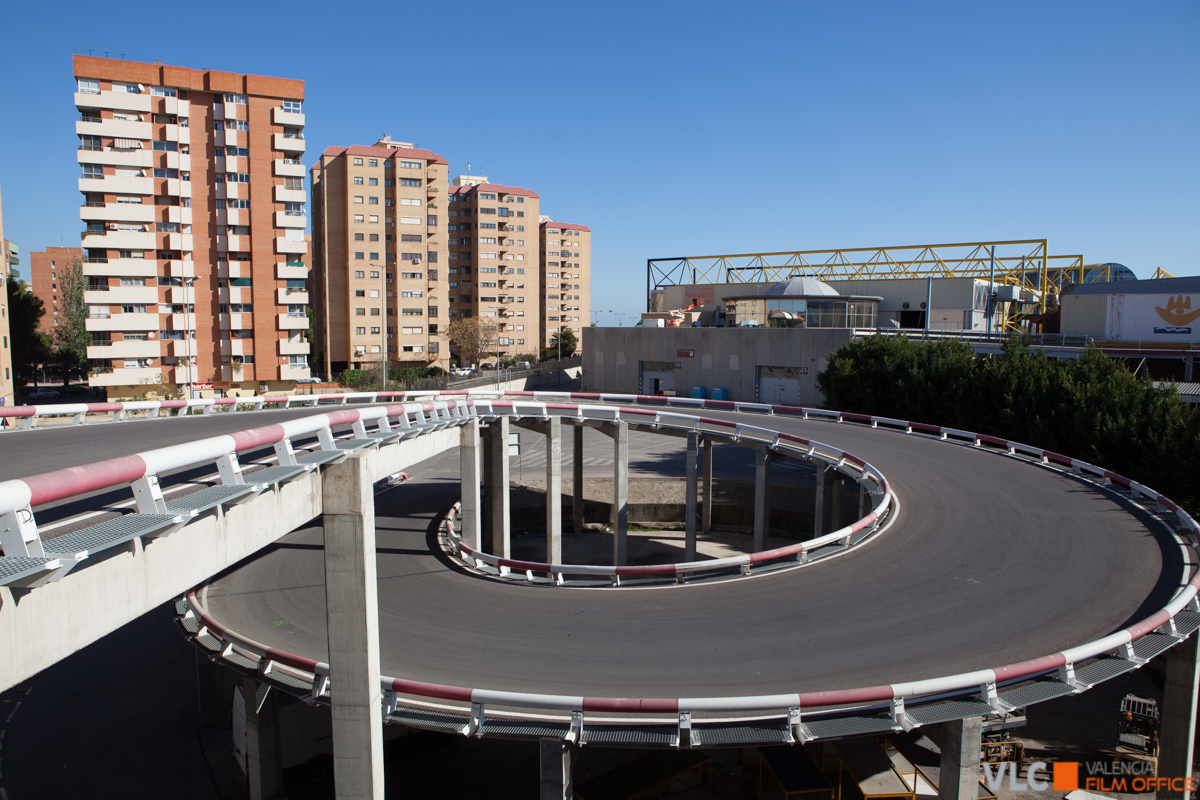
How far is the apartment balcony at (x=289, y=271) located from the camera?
189 feet

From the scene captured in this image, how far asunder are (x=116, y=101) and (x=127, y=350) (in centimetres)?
1813

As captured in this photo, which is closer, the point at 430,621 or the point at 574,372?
the point at 430,621

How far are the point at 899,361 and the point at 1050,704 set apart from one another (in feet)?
59.0

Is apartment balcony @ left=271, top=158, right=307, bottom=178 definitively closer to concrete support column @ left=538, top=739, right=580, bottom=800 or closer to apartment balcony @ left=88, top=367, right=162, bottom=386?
apartment balcony @ left=88, top=367, right=162, bottom=386

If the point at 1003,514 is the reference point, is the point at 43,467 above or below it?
above

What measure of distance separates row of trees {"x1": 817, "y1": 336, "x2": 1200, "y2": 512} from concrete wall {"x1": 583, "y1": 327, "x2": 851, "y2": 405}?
34.0 feet

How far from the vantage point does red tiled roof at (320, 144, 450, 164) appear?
7338 cm

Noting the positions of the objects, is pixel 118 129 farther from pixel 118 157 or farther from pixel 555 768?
pixel 555 768

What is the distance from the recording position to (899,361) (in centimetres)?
3212

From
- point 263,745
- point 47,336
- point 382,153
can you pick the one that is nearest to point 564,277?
point 382,153

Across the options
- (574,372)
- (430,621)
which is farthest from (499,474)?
(574,372)

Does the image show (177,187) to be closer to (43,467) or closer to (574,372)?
(574,372)

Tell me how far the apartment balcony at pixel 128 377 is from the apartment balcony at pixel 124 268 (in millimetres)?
7120

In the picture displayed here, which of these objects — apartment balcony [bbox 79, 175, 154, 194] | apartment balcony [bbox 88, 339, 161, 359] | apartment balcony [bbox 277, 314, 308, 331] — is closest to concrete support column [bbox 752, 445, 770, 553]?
apartment balcony [bbox 277, 314, 308, 331]
